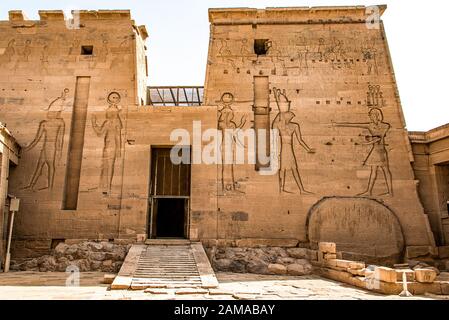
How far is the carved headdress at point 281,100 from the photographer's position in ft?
48.4

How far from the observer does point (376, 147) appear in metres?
14.3

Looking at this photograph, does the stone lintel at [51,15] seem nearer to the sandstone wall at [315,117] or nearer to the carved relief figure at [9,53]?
the carved relief figure at [9,53]

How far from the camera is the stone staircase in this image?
860 centimetres

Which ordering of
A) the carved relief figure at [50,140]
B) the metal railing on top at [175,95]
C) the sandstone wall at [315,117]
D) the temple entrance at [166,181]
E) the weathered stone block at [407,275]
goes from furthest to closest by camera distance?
the metal railing on top at [175,95] < the temple entrance at [166,181] < the carved relief figure at [50,140] < the sandstone wall at [315,117] < the weathered stone block at [407,275]

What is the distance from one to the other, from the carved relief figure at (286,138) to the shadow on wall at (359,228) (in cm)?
112

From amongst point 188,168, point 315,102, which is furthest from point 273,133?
point 188,168

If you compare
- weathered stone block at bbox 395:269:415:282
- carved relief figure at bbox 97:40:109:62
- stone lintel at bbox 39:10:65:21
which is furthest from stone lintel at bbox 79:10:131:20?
weathered stone block at bbox 395:269:415:282

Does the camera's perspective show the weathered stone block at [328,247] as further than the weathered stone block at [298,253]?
No

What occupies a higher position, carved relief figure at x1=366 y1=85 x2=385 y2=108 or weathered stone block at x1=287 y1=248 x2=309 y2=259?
carved relief figure at x1=366 y1=85 x2=385 y2=108

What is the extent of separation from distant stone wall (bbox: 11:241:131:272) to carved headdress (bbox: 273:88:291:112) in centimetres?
802

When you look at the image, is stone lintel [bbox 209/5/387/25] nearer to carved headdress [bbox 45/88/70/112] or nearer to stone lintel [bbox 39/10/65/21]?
stone lintel [bbox 39/10/65/21]

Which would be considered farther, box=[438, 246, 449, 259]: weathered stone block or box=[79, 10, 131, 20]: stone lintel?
box=[79, 10, 131, 20]: stone lintel

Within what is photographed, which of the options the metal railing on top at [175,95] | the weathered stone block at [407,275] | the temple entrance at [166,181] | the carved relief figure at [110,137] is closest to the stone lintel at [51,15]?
the carved relief figure at [110,137]

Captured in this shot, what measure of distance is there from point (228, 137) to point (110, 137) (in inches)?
184
